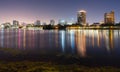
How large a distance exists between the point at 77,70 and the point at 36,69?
3219 mm

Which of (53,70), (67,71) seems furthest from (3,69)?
(67,71)

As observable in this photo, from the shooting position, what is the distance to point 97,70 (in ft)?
59.1

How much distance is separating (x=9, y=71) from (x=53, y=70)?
3345 millimetres

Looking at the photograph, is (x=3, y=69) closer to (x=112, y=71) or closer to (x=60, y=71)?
A: (x=60, y=71)

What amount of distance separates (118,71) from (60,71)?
4571 mm

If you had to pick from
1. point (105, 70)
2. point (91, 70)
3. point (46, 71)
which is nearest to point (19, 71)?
point (46, 71)

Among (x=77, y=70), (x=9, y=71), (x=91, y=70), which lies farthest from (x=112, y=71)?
(x=9, y=71)

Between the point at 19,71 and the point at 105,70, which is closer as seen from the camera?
the point at 19,71

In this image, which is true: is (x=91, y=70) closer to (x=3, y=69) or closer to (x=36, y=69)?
(x=36, y=69)

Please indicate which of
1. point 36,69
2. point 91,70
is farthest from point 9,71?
point 91,70

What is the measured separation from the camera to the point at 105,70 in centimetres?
1812

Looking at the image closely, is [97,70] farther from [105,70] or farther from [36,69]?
[36,69]

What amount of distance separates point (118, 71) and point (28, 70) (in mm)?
7012

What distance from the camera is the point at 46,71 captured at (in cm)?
1716
